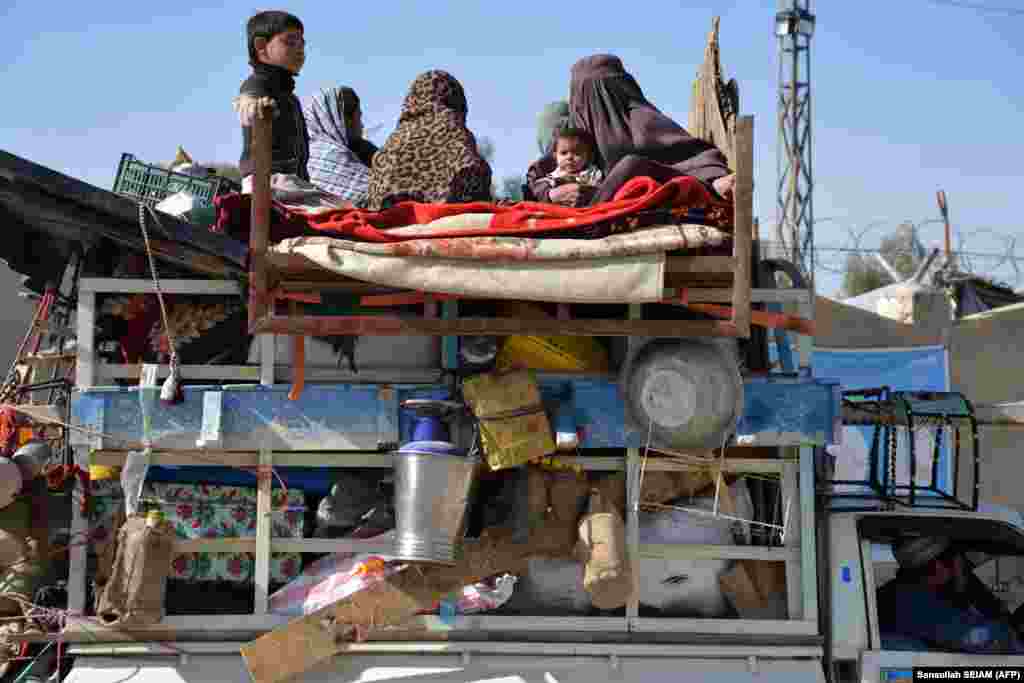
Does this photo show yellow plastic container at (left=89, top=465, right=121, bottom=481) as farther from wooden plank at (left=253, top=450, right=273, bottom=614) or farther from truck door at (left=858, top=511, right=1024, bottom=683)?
truck door at (left=858, top=511, right=1024, bottom=683)

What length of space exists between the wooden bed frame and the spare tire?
0.16 metres

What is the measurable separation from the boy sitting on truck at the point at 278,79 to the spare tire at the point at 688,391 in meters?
1.87

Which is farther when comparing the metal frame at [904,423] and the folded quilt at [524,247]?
the metal frame at [904,423]

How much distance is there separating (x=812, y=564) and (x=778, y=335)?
0.88 meters

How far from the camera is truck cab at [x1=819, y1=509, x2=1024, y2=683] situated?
4.55 m

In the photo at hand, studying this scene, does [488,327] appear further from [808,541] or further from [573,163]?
[573,163]

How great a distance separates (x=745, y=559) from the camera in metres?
4.58

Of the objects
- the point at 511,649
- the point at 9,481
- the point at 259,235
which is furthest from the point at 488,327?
the point at 9,481

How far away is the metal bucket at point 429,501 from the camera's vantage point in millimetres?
4188

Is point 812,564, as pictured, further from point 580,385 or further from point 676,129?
point 676,129

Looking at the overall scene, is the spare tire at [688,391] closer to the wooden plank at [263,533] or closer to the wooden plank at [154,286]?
the wooden plank at [263,533]

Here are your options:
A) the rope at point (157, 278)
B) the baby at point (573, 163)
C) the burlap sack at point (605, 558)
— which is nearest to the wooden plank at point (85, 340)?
the rope at point (157, 278)

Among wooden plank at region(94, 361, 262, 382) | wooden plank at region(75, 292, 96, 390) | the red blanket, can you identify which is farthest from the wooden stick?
wooden plank at region(75, 292, 96, 390)

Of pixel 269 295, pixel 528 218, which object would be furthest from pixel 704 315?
pixel 269 295
